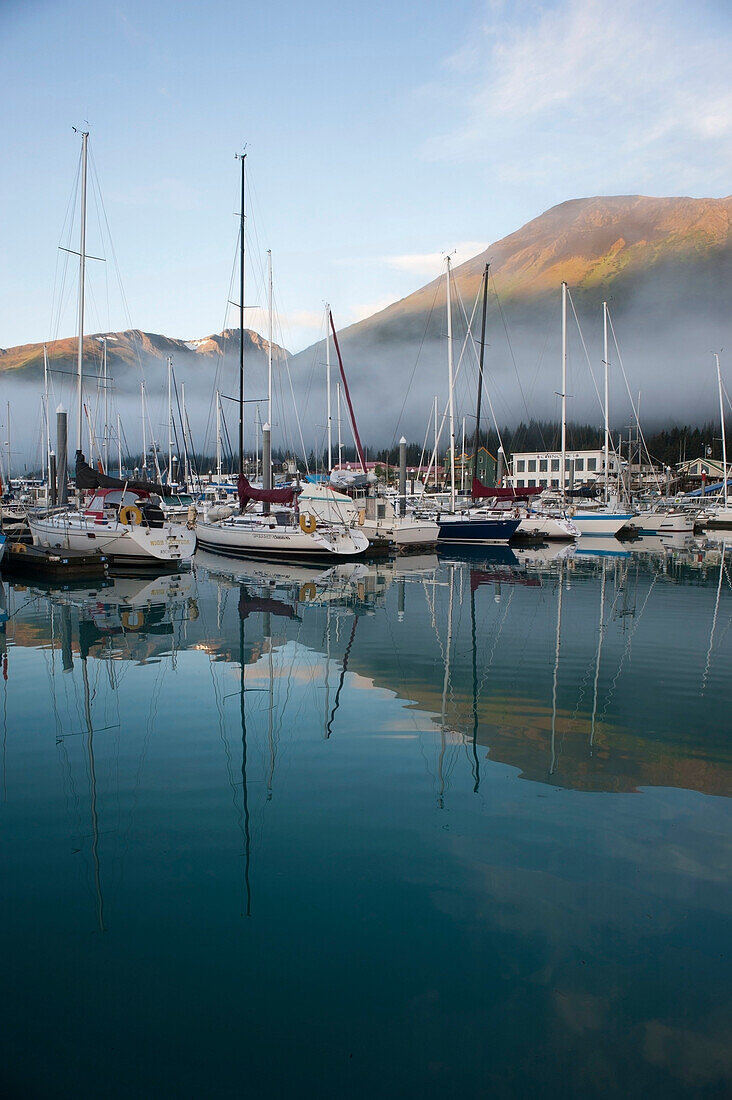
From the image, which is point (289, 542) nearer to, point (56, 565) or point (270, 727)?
point (56, 565)

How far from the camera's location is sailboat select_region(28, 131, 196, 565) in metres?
28.7

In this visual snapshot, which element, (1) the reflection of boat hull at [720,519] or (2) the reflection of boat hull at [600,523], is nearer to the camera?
(2) the reflection of boat hull at [600,523]

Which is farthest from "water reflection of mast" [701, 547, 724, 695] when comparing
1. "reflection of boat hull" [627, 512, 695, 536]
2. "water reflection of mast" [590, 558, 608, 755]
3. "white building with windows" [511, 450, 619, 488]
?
"white building with windows" [511, 450, 619, 488]

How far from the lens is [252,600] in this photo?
842 inches

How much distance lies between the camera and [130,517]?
29.1 meters

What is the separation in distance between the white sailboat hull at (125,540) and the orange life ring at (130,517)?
20 centimetres

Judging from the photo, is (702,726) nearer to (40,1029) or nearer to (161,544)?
(40,1029)

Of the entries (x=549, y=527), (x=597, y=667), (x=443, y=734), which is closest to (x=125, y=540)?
(x=597, y=667)

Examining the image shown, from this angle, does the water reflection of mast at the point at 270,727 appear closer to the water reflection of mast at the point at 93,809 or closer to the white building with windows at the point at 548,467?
the water reflection of mast at the point at 93,809

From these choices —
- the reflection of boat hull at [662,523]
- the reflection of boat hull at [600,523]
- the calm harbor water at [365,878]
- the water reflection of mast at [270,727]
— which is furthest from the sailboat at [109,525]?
the reflection of boat hull at [662,523]

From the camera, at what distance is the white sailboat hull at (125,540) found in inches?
1123

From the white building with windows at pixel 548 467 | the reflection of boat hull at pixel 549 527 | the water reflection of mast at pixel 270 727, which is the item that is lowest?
the water reflection of mast at pixel 270 727

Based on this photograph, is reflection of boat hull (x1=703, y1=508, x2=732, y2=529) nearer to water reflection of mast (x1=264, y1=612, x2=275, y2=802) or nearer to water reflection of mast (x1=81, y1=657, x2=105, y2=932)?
water reflection of mast (x1=264, y1=612, x2=275, y2=802)

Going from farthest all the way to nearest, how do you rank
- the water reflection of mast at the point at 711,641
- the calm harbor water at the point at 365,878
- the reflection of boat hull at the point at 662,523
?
the reflection of boat hull at the point at 662,523
the water reflection of mast at the point at 711,641
the calm harbor water at the point at 365,878
